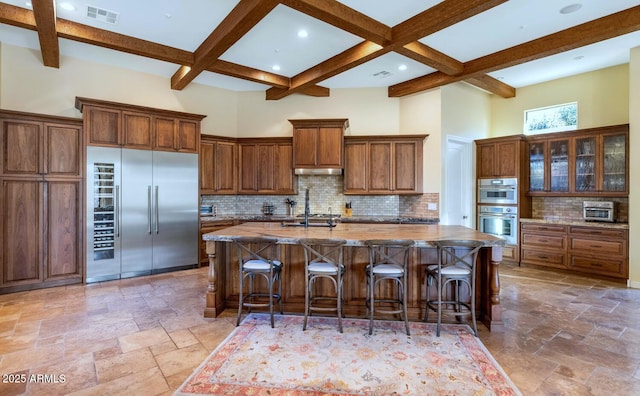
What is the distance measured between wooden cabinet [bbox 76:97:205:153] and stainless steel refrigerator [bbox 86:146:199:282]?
13 cm

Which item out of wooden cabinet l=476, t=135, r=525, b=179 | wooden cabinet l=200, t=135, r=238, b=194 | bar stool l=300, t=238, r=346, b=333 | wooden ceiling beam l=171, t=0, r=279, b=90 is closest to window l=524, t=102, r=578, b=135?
wooden cabinet l=476, t=135, r=525, b=179

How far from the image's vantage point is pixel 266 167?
21.0ft

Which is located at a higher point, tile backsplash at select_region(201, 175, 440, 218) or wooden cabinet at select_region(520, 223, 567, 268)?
tile backsplash at select_region(201, 175, 440, 218)

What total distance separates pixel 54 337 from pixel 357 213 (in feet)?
16.3

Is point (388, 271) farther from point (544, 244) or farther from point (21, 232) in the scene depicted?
point (21, 232)

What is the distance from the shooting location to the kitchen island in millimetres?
3152

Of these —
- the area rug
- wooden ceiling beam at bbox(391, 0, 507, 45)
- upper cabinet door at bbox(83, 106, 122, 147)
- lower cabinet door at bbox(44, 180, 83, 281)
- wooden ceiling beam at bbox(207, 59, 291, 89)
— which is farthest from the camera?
wooden ceiling beam at bbox(207, 59, 291, 89)

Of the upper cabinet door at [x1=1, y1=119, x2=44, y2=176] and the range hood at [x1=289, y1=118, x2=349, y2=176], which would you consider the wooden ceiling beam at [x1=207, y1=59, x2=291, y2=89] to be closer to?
the range hood at [x1=289, y1=118, x2=349, y2=176]

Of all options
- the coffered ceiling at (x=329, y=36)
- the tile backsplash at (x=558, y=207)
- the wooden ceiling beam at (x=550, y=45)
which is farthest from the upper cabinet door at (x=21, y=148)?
the tile backsplash at (x=558, y=207)

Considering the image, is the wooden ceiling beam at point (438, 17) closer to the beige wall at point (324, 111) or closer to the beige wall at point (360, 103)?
the beige wall at point (360, 103)

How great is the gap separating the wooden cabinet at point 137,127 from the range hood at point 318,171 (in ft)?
6.37

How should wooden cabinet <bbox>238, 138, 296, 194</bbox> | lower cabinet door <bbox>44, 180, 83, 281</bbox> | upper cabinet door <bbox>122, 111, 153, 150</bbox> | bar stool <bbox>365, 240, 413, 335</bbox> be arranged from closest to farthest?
bar stool <bbox>365, 240, 413, 335</bbox> → lower cabinet door <bbox>44, 180, 83, 281</bbox> → upper cabinet door <bbox>122, 111, 153, 150</bbox> → wooden cabinet <bbox>238, 138, 296, 194</bbox>

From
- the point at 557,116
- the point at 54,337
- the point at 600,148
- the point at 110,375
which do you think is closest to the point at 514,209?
the point at 600,148

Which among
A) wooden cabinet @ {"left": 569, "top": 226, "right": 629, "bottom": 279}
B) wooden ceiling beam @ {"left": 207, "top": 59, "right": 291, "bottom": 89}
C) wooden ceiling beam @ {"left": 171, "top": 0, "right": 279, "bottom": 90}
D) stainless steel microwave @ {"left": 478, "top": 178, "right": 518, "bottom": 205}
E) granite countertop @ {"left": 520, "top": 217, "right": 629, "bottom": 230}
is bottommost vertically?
wooden cabinet @ {"left": 569, "top": 226, "right": 629, "bottom": 279}
